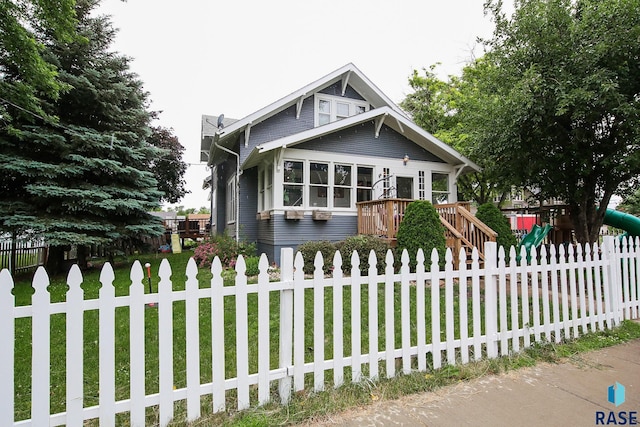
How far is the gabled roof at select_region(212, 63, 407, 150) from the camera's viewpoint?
1068 centimetres

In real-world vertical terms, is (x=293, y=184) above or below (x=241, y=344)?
above

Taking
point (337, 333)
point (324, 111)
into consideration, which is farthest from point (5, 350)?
point (324, 111)

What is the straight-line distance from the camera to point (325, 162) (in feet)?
33.7

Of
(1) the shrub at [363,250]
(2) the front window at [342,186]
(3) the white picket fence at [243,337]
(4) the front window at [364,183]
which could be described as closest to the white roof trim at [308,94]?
(4) the front window at [364,183]

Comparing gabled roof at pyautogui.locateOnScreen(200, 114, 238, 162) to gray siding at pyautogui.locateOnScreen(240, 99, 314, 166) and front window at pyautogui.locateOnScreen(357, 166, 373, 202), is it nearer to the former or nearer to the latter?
gray siding at pyautogui.locateOnScreen(240, 99, 314, 166)

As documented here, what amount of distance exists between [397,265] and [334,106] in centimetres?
714

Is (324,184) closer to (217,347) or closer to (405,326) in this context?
(405,326)

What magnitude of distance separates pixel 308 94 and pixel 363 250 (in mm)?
6673

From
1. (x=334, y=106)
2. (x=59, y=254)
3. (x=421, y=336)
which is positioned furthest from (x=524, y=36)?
(x=59, y=254)

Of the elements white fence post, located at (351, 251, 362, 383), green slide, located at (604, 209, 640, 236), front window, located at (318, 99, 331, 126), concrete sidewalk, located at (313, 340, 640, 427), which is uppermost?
front window, located at (318, 99, 331, 126)

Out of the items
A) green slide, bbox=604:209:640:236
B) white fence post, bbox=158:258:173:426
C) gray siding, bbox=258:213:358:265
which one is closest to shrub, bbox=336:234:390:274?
gray siding, bbox=258:213:358:265

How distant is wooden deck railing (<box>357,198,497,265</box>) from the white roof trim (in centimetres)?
379

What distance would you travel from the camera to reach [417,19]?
39.9ft

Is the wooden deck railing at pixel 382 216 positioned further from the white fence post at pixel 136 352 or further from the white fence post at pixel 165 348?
the white fence post at pixel 136 352
